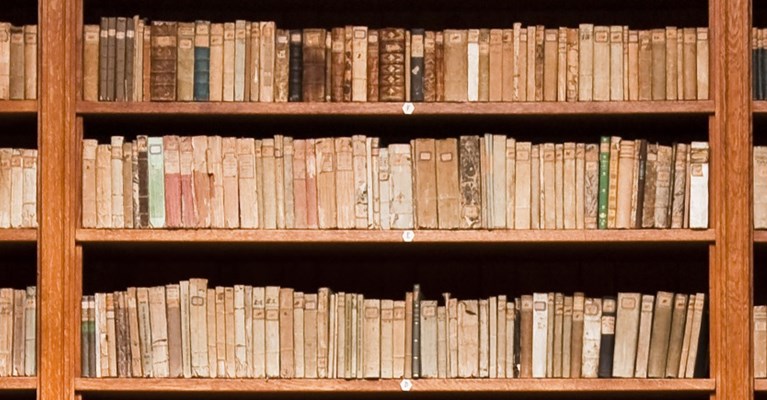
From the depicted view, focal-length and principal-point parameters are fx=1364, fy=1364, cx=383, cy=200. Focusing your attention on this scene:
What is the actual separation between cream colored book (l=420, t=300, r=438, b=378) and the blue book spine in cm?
72

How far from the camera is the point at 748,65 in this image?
320 cm

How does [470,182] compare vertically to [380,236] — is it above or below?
above

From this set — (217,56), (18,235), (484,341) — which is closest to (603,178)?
(484,341)

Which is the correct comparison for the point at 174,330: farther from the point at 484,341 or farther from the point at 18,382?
the point at 484,341

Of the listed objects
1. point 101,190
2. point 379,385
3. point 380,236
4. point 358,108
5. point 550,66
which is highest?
point 550,66

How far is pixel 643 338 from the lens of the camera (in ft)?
10.5

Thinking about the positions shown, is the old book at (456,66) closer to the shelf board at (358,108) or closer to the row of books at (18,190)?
the shelf board at (358,108)

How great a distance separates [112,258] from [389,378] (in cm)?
88

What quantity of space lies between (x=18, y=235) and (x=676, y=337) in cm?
157

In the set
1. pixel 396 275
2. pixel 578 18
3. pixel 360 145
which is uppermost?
pixel 578 18

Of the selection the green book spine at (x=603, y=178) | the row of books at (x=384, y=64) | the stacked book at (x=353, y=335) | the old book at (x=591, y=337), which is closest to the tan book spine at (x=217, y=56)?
the row of books at (x=384, y=64)

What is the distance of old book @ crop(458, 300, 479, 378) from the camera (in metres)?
3.23

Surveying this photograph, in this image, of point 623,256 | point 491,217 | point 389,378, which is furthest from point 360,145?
point 623,256

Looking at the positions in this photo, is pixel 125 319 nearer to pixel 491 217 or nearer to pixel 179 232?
pixel 179 232
